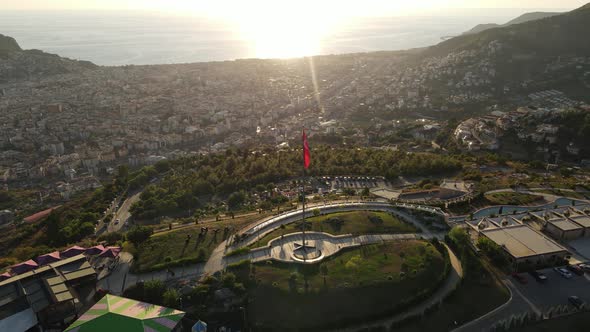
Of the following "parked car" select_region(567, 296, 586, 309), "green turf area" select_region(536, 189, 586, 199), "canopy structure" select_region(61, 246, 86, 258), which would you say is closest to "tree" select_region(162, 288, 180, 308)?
"canopy structure" select_region(61, 246, 86, 258)

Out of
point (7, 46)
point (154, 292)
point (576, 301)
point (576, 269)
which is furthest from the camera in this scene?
point (7, 46)

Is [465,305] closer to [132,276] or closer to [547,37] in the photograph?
[132,276]

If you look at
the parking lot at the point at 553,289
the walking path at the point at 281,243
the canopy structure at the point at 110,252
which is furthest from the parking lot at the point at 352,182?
the canopy structure at the point at 110,252

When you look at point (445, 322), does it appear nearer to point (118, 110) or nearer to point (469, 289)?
point (469, 289)

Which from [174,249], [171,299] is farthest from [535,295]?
[174,249]

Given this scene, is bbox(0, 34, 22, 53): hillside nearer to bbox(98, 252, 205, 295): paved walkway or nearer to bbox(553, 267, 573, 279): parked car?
bbox(98, 252, 205, 295): paved walkway

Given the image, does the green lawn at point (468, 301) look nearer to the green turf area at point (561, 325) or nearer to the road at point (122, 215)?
the green turf area at point (561, 325)
